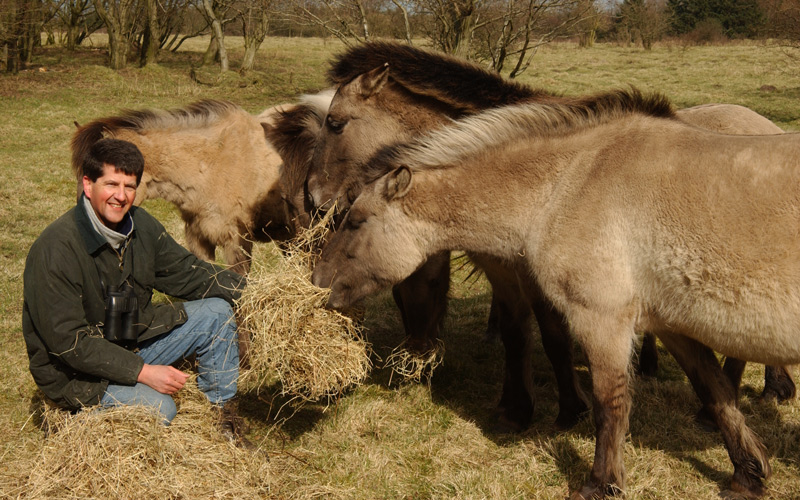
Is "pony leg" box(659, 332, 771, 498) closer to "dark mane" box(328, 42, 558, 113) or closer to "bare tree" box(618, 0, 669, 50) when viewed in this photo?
"dark mane" box(328, 42, 558, 113)

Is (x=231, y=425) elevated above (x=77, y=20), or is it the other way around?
(x=77, y=20)

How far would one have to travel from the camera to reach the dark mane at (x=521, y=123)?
3557 mm

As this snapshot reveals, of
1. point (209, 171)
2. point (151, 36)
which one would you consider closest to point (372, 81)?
point (209, 171)

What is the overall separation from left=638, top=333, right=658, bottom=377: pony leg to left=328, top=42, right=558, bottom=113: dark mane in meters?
2.39

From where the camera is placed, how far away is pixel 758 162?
9.89 feet

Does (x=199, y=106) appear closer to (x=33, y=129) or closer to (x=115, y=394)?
(x=115, y=394)

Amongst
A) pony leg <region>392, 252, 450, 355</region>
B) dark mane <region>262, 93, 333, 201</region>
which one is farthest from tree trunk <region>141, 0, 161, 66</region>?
pony leg <region>392, 252, 450, 355</region>

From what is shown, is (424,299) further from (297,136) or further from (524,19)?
(524,19)

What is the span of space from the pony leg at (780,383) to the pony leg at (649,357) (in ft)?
2.84

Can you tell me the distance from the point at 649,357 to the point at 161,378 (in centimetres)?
395

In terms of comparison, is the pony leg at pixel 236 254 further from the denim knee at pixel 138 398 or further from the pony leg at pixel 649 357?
the pony leg at pixel 649 357

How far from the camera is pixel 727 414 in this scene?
3.60m

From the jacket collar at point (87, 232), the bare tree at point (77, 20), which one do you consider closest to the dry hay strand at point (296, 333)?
the jacket collar at point (87, 232)

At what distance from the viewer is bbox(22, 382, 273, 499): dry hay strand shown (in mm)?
2834
